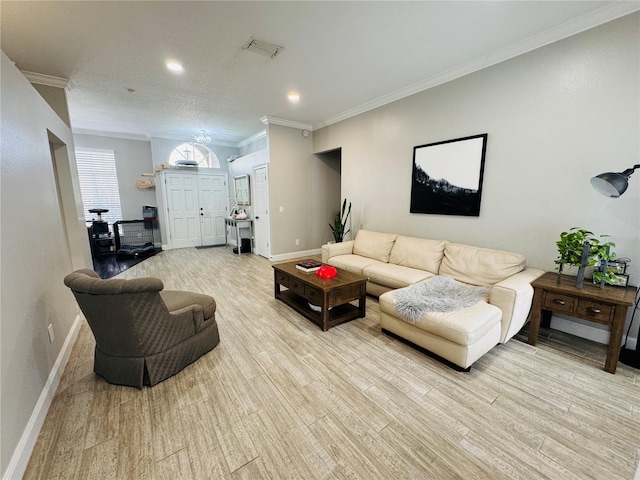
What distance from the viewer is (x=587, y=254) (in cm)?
210

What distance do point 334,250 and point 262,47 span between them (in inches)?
107

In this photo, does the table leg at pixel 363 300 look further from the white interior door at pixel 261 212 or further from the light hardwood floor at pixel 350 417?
the white interior door at pixel 261 212

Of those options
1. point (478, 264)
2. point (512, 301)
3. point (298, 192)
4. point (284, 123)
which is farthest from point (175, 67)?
point (512, 301)

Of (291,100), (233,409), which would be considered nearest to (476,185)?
(291,100)

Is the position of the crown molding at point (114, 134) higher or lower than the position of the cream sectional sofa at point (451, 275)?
higher

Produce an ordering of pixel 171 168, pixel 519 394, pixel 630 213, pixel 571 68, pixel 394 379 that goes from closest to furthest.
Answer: pixel 519 394, pixel 394 379, pixel 630 213, pixel 571 68, pixel 171 168

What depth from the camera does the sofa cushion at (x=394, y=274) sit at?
9.85 feet

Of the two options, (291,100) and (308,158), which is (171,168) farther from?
(291,100)

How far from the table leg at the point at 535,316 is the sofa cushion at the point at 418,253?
1029 mm

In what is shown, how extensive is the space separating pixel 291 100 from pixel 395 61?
5.85 ft

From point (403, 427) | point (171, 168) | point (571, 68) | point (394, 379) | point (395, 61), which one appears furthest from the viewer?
point (171, 168)

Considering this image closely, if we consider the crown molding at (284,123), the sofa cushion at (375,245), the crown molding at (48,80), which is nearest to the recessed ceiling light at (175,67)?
the crown molding at (48,80)

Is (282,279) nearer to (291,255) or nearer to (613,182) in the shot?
(291,255)

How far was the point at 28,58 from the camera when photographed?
2.77 metres
